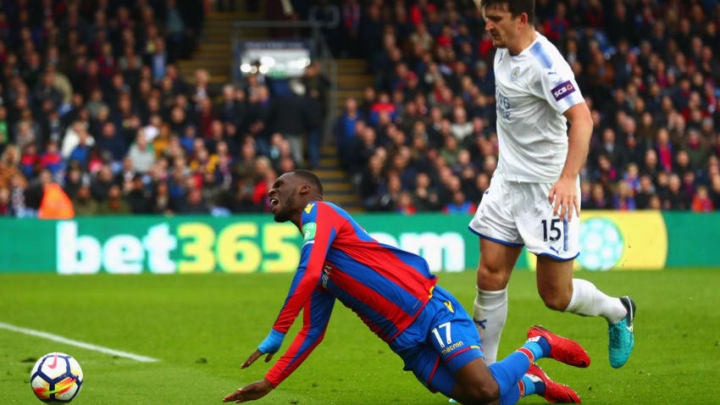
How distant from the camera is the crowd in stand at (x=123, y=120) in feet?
62.5

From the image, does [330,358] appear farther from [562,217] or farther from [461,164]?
[461,164]

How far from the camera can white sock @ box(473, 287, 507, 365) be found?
6.94 m

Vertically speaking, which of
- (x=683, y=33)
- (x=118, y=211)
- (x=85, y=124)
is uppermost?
(x=683, y=33)

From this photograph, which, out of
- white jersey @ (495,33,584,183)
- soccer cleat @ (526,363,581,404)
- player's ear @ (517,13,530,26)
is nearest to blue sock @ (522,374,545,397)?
soccer cleat @ (526,363,581,404)

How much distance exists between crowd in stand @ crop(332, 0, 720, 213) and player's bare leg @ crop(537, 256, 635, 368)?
12.5 metres

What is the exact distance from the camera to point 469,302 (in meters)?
13.2

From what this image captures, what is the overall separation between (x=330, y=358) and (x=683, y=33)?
18.8 m

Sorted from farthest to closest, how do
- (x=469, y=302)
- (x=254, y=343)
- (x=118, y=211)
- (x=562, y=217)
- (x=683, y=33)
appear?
(x=683, y=33) < (x=118, y=211) < (x=469, y=302) < (x=254, y=343) < (x=562, y=217)

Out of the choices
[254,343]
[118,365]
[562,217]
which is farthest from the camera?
[254,343]

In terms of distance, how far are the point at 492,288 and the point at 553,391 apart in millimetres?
703

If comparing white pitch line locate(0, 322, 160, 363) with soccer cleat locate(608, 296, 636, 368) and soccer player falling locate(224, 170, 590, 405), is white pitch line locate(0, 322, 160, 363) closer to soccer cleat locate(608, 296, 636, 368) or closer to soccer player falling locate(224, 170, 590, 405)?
soccer player falling locate(224, 170, 590, 405)

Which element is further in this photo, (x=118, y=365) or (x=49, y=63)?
(x=49, y=63)

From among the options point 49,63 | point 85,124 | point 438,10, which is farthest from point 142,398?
point 438,10

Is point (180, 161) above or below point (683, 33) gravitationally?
below
